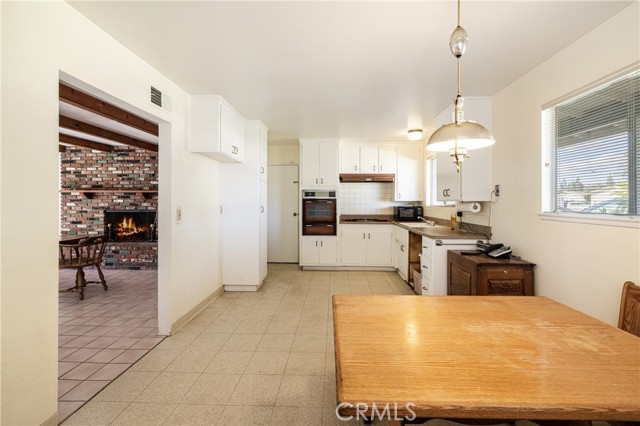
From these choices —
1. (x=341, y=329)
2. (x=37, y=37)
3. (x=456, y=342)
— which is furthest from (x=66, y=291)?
(x=456, y=342)

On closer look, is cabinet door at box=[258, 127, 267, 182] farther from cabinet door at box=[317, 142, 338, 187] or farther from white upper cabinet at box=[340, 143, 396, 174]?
white upper cabinet at box=[340, 143, 396, 174]

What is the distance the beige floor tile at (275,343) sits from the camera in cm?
255

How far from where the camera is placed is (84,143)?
5.14 metres

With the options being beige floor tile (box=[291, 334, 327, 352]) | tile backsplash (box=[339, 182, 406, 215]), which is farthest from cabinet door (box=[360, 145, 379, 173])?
beige floor tile (box=[291, 334, 327, 352])

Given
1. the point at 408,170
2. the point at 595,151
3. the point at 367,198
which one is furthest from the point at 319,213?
the point at 595,151

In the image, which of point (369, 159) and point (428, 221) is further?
point (369, 159)

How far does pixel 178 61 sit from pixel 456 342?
282 cm

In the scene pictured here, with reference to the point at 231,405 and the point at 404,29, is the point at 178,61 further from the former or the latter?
the point at 231,405

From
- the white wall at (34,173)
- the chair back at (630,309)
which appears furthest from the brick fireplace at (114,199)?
the chair back at (630,309)

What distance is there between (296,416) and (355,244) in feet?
12.3

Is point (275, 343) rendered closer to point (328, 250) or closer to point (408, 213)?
point (328, 250)

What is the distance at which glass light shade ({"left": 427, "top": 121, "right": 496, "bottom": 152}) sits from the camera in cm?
133

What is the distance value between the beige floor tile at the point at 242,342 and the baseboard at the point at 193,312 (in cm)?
62

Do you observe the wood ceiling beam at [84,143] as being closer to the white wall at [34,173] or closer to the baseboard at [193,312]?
the baseboard at [193,312]
